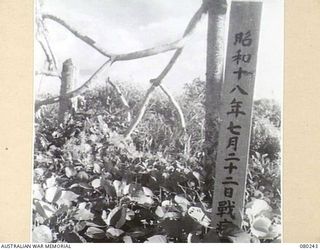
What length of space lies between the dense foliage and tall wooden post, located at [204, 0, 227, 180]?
0.02m

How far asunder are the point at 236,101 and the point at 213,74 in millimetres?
81

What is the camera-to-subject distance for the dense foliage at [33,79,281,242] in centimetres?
115

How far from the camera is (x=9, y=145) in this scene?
1.14 metres

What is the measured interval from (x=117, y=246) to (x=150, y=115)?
304 millimetres

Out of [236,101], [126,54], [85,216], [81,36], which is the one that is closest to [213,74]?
[236,101]

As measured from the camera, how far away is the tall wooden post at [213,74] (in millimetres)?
1162

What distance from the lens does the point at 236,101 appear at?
3.83ft

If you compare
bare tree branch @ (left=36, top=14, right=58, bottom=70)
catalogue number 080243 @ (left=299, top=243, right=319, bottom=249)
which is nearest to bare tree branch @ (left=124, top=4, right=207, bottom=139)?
bare tree branch @ (left=36, top=14, right=58, bottom=70)

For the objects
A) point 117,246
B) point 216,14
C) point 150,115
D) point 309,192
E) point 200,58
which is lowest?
point 117,246

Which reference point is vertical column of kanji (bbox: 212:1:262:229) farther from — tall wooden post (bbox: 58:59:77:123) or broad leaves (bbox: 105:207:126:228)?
tall wooden post (bbox: 58:59:77:123)

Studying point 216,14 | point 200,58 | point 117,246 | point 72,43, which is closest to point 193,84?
point 200,58

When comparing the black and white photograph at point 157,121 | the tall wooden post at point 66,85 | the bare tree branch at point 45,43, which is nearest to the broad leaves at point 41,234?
the black and white photograph at point 157,121

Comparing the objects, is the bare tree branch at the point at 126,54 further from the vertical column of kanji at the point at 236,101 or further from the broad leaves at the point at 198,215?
the broad leaves at the point at 198,215

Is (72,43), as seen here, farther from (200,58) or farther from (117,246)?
(117,246)
